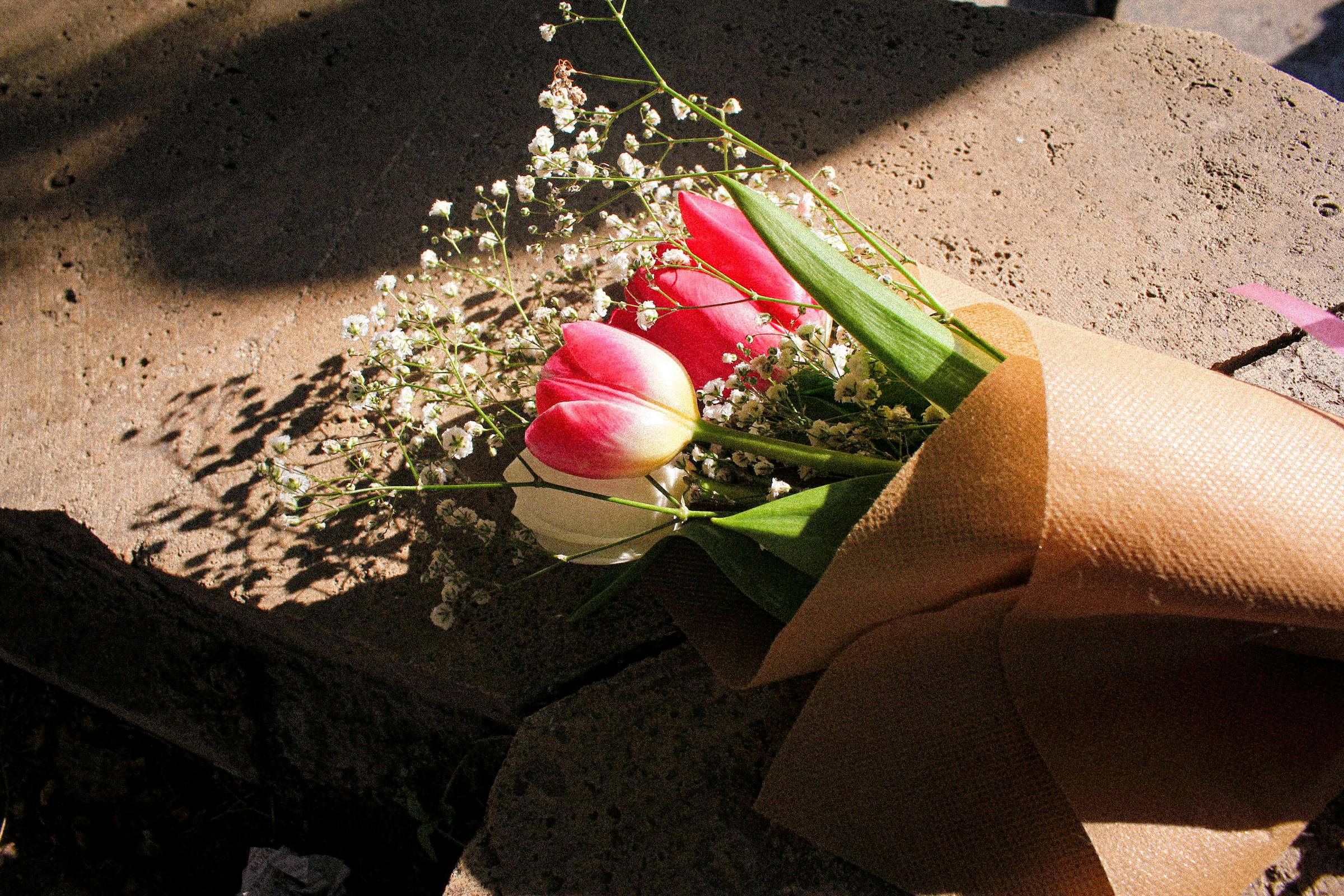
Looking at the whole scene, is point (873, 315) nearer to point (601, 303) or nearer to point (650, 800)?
point (601, 303)

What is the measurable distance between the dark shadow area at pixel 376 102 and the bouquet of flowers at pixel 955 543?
24.6 inches

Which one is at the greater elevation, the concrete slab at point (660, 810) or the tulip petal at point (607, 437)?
the tulip petal at point (607, 437)

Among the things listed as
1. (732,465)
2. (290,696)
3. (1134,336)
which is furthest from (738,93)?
(290,696)

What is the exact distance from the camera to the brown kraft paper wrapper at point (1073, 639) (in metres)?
0.71

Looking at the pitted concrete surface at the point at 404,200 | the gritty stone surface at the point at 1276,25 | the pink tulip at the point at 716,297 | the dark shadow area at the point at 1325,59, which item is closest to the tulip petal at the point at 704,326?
the pink tulip at the point at 716,297

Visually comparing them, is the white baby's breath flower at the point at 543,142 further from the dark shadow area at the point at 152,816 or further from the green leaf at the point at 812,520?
the dark shadow area at the point at 152,816

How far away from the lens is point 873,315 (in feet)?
2.68

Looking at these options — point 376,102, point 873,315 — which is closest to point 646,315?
point 873,315

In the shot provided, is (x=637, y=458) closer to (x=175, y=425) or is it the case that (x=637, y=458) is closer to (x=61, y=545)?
(x=175, y=425)

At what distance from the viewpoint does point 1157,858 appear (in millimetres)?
853

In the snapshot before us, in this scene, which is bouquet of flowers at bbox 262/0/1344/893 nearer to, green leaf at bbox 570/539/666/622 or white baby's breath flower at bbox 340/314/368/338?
green leaf at bbox 570/539/666/622

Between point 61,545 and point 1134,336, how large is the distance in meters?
1.74

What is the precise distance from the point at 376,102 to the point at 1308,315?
159 centimetres

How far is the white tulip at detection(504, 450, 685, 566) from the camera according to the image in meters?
1.01
